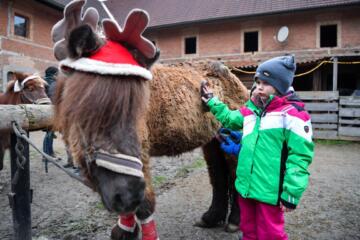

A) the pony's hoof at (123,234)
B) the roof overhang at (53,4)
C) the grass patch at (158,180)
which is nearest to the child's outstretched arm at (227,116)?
the pony's hoof at (123,234)

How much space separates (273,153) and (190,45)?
19.4 metres

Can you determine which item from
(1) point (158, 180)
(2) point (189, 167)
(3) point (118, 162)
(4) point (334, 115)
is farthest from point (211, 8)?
(3) point (118, 162)

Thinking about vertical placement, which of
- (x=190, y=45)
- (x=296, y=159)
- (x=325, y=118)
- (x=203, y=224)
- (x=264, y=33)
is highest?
(x=264, y=33)

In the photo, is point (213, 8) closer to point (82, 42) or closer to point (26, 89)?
point (26, 89)

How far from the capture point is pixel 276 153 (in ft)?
6.95

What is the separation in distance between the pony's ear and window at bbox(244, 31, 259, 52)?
1820 centimetres

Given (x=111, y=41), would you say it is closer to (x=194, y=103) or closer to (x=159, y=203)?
(x=194, y=103)

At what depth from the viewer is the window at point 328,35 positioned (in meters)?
A: 17.2

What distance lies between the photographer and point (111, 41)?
1849 millimetres

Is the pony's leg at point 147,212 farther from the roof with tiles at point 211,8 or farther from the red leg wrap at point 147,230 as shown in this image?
the roof with tiles at point 211,8

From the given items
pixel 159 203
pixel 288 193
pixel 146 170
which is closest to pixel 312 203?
pixel 159 203

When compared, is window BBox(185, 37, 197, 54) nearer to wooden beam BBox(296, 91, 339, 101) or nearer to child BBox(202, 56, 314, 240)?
wooden beam BBox(296, 91, 339, 101)

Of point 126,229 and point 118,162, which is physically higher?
point 118,162

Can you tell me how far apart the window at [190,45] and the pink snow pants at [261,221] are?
19.0 m
